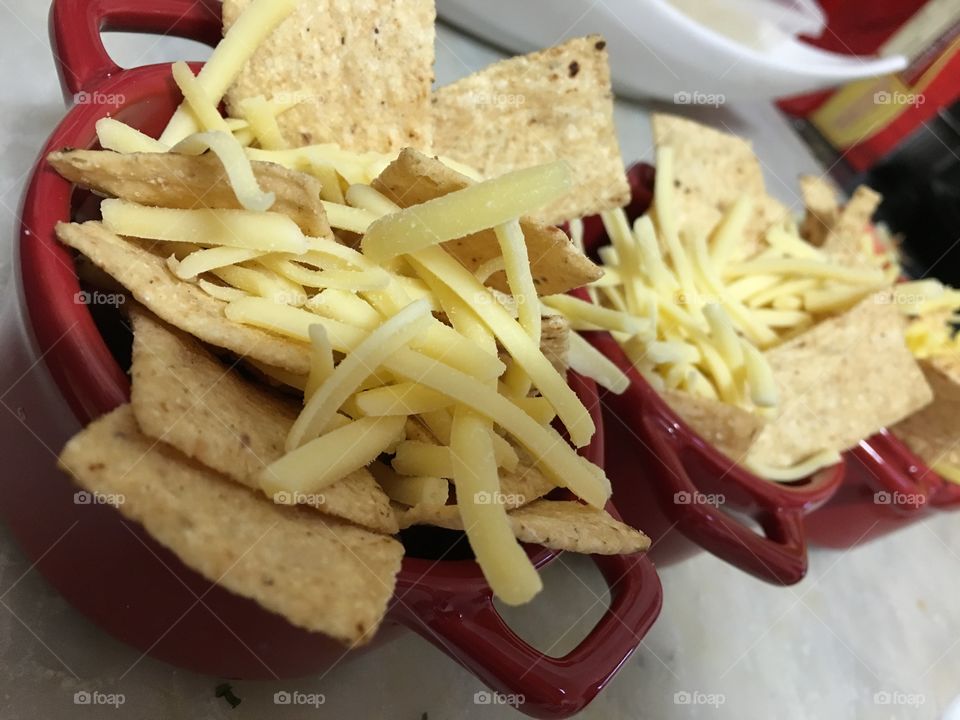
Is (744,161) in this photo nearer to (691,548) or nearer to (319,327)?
(691,548)

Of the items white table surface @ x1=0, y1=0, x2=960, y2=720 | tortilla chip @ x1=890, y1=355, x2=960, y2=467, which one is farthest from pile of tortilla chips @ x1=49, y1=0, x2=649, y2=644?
tortilla chip @ x1=890, y1=355, x2=960, y2=467

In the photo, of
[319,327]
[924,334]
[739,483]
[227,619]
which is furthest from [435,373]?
[924,334]

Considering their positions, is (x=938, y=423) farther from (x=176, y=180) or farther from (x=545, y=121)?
(x=176, y=180)

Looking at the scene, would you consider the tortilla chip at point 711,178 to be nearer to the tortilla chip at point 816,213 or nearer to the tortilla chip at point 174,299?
the tortilla chip at point 816,213

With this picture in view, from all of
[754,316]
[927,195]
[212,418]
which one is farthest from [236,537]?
[927,195]

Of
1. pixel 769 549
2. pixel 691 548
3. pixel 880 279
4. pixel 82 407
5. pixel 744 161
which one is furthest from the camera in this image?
pixel 744 161

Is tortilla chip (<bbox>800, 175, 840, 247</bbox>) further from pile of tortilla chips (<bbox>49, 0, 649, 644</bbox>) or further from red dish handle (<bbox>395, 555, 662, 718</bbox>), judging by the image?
red dish handle (<bbox>395, 555, 662, 718</bbox>)
